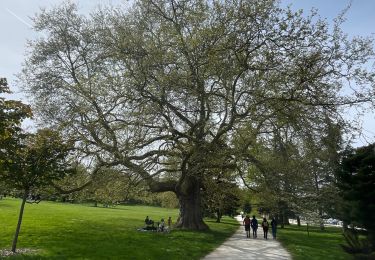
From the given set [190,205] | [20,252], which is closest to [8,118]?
[20,252]

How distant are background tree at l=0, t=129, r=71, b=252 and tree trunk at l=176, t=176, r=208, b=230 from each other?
44.7ft

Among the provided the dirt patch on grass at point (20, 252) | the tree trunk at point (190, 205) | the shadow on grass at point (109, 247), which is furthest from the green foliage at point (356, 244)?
the tree trunk at point (190, 205)

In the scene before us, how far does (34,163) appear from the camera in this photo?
15711 mm

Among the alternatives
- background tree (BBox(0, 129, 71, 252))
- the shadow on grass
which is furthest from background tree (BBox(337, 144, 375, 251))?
background tree (BBox(0, 129, 71, 252))

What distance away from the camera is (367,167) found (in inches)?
706

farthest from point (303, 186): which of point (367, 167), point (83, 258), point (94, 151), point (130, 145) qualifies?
point (83, 258)

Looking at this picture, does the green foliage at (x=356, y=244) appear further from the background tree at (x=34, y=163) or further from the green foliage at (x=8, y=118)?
the green foliage at (x=8, y=118)

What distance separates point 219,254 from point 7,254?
8524mm

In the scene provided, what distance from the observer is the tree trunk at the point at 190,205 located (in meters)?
29.0

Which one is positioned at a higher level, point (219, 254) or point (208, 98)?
point (208, 98)

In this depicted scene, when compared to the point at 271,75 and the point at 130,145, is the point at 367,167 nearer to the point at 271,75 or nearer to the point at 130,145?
the point at 271,75

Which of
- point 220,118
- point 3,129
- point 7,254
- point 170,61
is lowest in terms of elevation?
point 7,254

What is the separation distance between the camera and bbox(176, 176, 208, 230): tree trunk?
1141 inches

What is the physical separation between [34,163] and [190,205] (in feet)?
51.5
